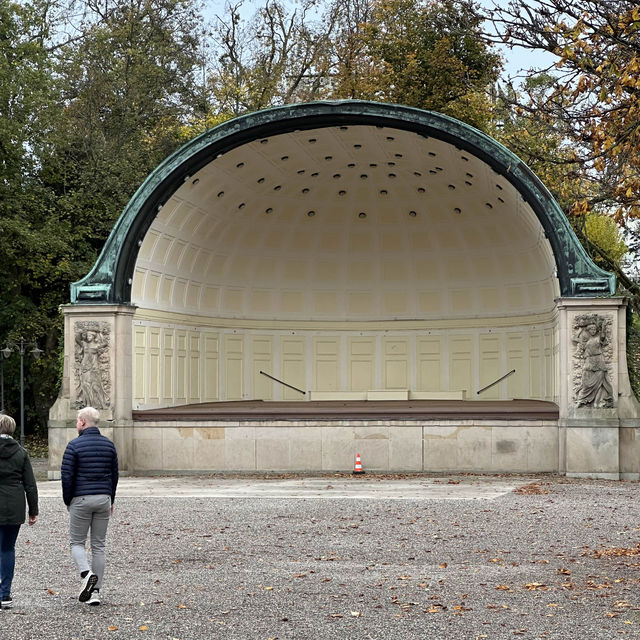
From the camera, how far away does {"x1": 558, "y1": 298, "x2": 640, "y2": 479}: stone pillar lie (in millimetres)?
23500

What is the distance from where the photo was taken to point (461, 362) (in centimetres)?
3184

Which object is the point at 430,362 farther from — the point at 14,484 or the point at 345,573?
the point at 14,484

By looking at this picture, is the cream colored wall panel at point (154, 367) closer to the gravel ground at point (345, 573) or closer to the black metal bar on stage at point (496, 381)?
the gravel ground at point (345, 573)

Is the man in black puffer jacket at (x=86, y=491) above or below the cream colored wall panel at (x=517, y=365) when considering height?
below

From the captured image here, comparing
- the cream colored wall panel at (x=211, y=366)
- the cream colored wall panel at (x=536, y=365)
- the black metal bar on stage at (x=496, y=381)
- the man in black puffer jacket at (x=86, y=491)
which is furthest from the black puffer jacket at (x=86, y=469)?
the black metal bar on stage at (x=496, y=381)

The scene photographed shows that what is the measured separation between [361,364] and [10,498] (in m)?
23.1

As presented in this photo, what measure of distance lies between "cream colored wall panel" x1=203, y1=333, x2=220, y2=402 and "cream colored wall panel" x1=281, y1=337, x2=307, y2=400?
7.62 ft

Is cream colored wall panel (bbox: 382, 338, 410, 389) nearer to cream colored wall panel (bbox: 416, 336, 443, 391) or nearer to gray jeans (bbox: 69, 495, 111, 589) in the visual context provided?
cream colored wall panel (bbox: 416, 336, 443, 391)

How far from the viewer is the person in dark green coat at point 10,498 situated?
996 cm

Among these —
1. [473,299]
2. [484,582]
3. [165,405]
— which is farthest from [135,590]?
[473,299]

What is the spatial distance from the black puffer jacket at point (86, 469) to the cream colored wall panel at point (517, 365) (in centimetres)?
2144

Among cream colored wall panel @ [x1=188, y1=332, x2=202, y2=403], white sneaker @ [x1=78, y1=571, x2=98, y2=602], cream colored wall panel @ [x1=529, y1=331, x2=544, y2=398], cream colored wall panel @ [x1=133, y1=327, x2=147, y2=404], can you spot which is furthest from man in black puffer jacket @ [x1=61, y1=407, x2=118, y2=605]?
cream colored wall panel @ [x1=529, y1=331, x2=544, y2=398]

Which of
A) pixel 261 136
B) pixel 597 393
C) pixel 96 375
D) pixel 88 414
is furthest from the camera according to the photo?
pixel 261 136

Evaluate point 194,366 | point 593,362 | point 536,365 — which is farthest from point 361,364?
point 593,362
